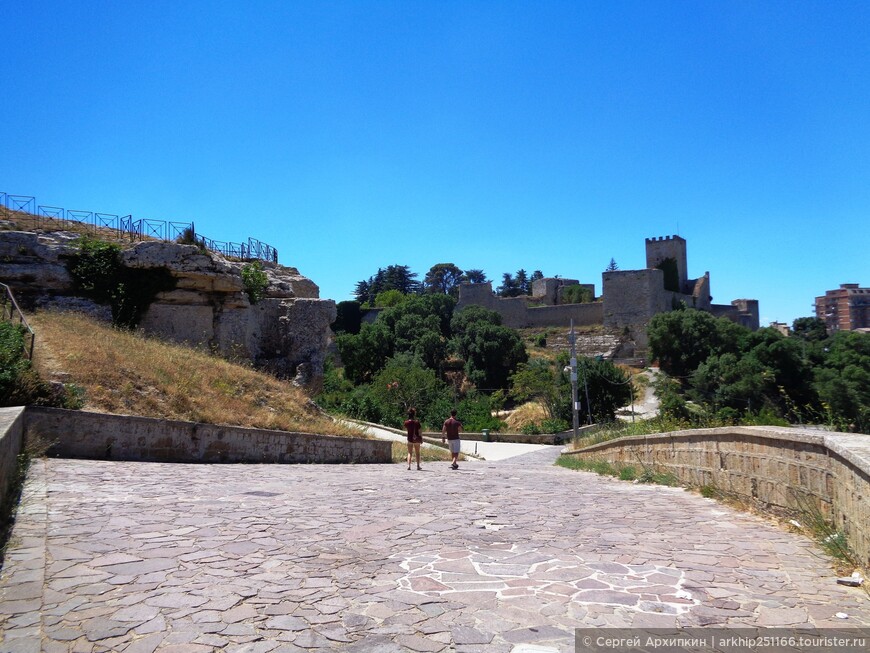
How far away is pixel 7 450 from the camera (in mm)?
5262

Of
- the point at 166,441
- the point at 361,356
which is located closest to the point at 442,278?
the point at 361,356

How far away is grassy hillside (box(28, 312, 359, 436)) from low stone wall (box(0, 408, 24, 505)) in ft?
11.9

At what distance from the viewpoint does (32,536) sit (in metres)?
4.45

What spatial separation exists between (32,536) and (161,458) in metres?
6.12

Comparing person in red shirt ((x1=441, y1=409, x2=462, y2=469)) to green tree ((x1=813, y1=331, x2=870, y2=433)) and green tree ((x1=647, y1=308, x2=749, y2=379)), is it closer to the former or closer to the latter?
green tree ((x1=813, y1=331, x2=870, y2=433))

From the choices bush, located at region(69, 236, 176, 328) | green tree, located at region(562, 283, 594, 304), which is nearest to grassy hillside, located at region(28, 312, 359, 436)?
bush, located at region(69, 236, 176, 328)

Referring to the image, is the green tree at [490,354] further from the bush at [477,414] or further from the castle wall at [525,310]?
the castle wall at [525,310]

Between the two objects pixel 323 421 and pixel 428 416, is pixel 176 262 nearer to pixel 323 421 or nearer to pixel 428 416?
pixel 323 421

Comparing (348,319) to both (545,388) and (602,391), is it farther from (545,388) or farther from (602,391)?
(602,391)

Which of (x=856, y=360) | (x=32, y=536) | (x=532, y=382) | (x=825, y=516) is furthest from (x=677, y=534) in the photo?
(x=856, y=360)

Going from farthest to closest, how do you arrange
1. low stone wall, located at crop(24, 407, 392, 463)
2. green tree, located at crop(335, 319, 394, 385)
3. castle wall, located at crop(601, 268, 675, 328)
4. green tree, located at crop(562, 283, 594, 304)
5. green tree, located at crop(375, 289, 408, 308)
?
green tree, located at crop(375, 289, 408, 308)
green tree, located at crop(562, 283, 594, 304)
castle wall, located at crop(601, 268, 675, 328)
green tree, located at crop(335, 319, 394, 385)
low stone wall, located at crop(24, 407, 392, 463)

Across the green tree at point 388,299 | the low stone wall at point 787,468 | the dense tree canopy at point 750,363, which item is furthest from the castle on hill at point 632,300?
the low stone wall at point 787,468

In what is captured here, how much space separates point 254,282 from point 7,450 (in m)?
15.4

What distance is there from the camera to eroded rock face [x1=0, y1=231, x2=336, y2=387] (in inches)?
662
